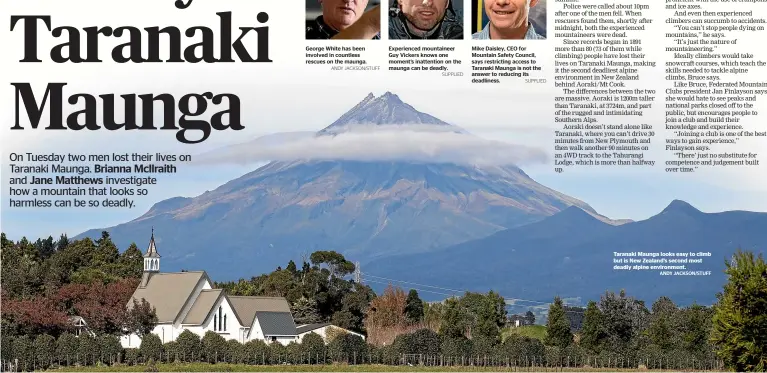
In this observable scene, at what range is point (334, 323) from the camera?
30188 mm

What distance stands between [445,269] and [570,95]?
47.4ft

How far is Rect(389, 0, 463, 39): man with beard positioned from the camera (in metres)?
20.1

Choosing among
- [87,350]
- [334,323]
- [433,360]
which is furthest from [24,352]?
[334,323]

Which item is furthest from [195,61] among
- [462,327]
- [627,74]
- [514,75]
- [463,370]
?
[462,327]

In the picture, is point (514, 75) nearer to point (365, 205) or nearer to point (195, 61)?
point (195, 61)

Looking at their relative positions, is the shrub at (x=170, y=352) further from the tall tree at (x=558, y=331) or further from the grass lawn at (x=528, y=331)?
the grass lawn at (x=528, y=331)

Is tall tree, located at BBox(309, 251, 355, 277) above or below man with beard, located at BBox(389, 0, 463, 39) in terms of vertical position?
below

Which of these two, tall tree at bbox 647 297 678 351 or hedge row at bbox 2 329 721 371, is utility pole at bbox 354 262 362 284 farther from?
tall tree at bbox 647 297 678 351

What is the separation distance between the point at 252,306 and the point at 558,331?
775 cm

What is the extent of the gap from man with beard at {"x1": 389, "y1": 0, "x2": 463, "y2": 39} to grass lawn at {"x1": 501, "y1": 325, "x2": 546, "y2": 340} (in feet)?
41.3

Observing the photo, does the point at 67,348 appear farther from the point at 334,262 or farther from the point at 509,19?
the point at 509,19

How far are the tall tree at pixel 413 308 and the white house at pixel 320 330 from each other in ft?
5.40

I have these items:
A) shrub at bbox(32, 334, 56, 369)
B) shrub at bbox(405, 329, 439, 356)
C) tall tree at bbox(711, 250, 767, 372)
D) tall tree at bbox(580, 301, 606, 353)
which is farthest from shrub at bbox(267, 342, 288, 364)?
tall tree at bbox(711, 250, 767, 372)

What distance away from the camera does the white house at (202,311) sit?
26828 millimetres
